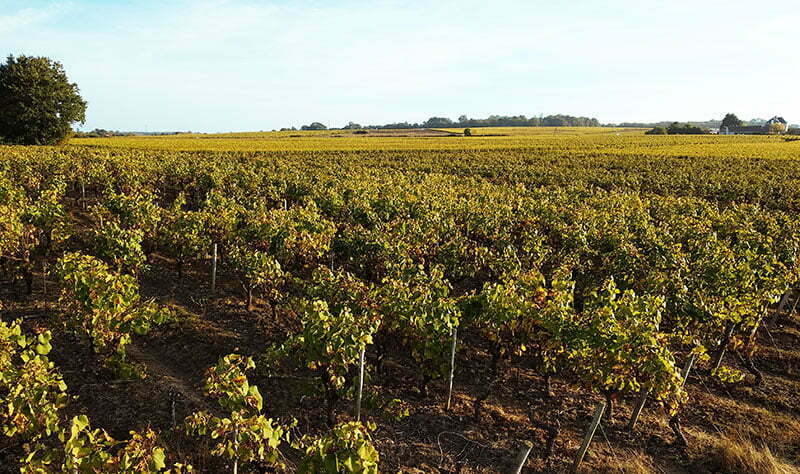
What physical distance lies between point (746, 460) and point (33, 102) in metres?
71.6

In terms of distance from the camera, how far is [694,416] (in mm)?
9078

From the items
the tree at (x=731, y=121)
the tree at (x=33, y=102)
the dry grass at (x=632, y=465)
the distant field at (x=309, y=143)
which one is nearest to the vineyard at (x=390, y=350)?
the dry grass at (x=632, y=465)

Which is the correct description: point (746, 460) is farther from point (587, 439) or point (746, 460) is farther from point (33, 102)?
point (33, 102)

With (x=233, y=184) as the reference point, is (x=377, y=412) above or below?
below

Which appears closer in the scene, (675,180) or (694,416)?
(694,416)

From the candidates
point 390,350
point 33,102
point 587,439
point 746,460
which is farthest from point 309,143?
point 746,460

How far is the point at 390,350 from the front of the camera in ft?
35.0

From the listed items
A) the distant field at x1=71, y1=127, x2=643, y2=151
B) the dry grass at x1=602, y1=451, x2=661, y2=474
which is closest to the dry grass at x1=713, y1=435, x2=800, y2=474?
the dry grass at x1=602, y1=451, x2=661, y2=474

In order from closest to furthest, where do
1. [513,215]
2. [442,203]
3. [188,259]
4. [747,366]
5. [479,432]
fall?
[479,432] → [747,366] → [188,259] → [513,215] → [442,203]

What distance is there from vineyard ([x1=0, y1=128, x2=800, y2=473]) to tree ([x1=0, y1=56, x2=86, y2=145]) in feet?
169

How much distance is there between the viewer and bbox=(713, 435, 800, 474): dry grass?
7.25m

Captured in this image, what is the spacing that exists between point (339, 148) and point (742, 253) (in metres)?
57.0

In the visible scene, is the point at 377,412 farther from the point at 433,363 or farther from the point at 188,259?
the point at 188,259

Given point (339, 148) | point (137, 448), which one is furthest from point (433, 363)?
point (339, 148)
